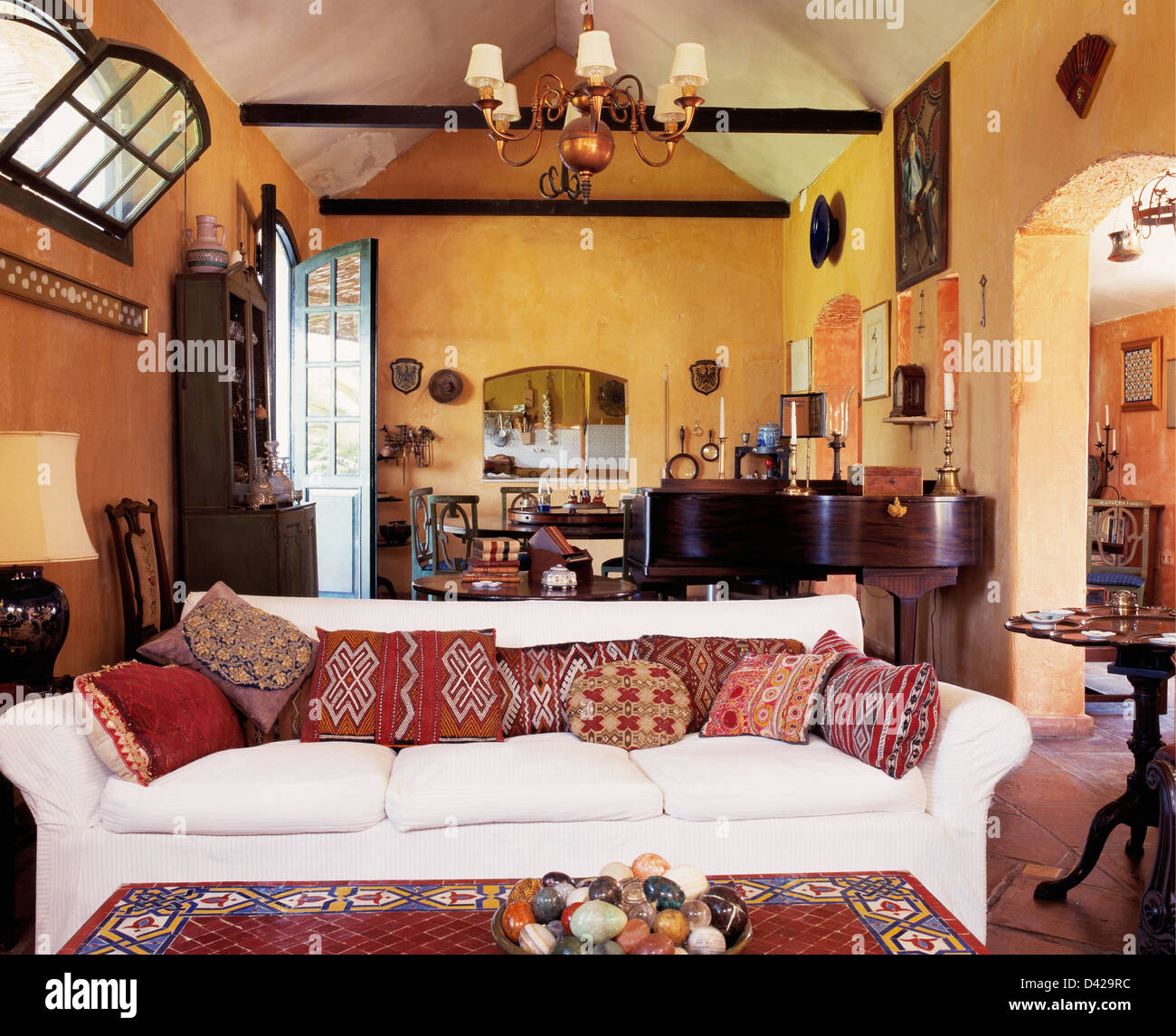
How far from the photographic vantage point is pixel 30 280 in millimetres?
3758

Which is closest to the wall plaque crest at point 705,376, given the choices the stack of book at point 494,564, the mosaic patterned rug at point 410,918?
the stack of book at point 494,564

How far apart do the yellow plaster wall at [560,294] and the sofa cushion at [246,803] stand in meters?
6.78

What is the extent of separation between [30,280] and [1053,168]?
404cm

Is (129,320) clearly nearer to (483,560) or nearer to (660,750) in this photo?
(483,560)

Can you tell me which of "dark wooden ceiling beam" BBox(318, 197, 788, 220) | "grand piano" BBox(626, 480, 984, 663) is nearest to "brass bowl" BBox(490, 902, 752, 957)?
"grand piano" BBox(626, 480, 984, 663)

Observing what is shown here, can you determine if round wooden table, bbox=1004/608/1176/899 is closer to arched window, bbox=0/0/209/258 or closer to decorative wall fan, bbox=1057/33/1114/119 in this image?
decorative wall fan, bbox=1057/33/1114/119

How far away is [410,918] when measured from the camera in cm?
186

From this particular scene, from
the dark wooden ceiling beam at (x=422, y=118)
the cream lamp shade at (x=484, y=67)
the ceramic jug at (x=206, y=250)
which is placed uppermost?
the dark wooden ceiling beam at (x=422, y=118)

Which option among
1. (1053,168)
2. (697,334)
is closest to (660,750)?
(1053,168)

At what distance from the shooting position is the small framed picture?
7.63 meters

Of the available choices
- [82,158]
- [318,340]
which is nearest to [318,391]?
[318,340]

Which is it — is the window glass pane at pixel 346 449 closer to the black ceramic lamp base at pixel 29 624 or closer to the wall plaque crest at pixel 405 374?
the wall plaque crest at pixel 405 374

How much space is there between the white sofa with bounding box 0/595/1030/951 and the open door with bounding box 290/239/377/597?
5091 mm

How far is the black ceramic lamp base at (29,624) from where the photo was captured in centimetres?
288
